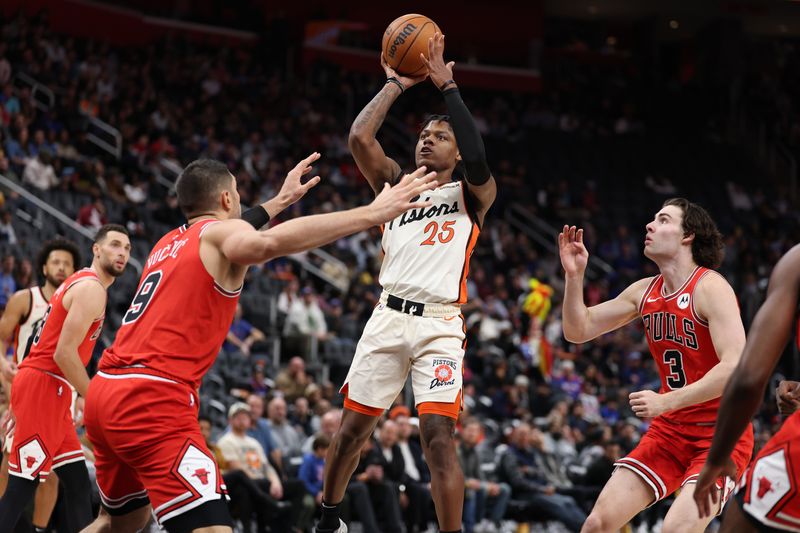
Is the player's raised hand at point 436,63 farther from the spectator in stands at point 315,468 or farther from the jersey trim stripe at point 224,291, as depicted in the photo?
the spectator in stands at point 315,468

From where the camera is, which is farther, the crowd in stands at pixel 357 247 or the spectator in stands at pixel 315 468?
the crowd in stands at pixel 357 247

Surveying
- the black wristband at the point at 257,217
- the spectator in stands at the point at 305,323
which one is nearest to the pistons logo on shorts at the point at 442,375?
the black wristband at the point at 257,217

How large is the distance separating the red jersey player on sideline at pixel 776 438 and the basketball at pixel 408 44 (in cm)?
335

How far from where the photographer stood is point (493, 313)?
63.0ft

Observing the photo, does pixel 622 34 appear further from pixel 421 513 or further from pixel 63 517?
pixel 63 517

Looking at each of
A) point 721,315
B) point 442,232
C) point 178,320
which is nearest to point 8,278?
point 442,232

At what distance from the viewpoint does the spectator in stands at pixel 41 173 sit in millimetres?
16016

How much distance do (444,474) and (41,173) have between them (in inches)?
472

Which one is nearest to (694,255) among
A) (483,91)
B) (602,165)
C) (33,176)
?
(33,176)

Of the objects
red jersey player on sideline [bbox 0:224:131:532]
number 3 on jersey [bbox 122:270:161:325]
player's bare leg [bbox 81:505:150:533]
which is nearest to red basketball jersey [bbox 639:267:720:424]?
number 3 on jersey [bbox 122:270:161:325]

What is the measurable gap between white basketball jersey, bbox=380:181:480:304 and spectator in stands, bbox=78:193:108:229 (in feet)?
32.5

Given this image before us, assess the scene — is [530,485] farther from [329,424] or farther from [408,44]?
[408,44]

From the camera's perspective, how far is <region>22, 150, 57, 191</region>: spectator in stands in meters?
16.0

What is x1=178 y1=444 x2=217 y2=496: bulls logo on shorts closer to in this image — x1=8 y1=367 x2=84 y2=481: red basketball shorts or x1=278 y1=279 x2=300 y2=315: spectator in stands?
x1=8 y1=367 x2=84 y2=481: red basketball shorts
